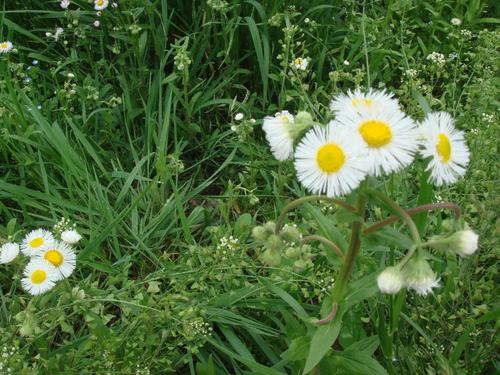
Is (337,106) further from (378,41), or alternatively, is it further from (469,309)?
(378,41)

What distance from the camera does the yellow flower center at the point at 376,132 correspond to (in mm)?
880

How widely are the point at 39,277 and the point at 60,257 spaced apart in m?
0.08

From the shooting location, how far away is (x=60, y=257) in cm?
Answer: 138

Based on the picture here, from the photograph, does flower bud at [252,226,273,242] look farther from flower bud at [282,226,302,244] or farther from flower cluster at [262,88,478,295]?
flower cluster at [262,88,478,295]

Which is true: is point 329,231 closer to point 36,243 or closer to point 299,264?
point 299,264

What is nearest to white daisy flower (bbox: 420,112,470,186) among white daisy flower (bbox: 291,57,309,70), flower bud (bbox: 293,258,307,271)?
flower bud (bbox: 293,258,307,271)

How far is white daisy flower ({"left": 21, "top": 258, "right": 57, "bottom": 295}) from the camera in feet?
4.34

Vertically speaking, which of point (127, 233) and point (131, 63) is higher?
point (131, 63)

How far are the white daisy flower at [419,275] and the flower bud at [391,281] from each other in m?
0.02

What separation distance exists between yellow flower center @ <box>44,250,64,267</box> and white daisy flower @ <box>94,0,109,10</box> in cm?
131

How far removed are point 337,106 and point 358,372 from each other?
65 centimetres

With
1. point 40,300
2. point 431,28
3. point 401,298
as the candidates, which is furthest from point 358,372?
point 431,28

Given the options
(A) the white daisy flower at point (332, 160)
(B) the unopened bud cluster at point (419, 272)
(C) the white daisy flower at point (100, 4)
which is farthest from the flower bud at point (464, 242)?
(C) the white daisy flower at point (100, 4)

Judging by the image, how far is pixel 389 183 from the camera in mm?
1544
